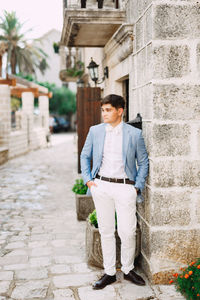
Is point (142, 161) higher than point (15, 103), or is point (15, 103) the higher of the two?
point (15, 103)

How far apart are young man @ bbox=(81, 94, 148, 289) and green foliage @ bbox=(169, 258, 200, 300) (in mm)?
432

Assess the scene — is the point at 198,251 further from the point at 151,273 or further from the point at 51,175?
the point at 51,175

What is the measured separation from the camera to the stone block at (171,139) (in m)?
3.62

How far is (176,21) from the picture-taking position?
354 centimetres

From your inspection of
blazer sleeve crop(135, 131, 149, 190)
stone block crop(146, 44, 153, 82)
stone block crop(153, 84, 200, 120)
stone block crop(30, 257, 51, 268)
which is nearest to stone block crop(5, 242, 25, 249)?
stone block crop(30, 257, 51, 268)

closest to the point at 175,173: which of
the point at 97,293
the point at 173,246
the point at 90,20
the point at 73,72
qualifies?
the point at 173,246

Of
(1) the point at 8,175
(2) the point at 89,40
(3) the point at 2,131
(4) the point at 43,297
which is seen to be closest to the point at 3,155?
(3) the point at 2,131

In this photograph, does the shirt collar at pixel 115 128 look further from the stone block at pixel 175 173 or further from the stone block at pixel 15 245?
the stone block at pixel 15 245

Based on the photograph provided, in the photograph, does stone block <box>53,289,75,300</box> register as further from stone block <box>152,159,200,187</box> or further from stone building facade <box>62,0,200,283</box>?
stone block <box>152,159,200,187</box>

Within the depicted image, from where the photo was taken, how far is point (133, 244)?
12.3 feet

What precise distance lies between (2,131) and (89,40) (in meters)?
7.33

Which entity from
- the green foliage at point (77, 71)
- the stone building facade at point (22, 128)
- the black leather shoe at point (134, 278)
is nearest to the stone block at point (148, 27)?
the black leather shoe at point (134, 278)

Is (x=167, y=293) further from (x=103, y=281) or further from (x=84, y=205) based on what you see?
(x=84, y=205)

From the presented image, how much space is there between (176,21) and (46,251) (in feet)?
10.2
